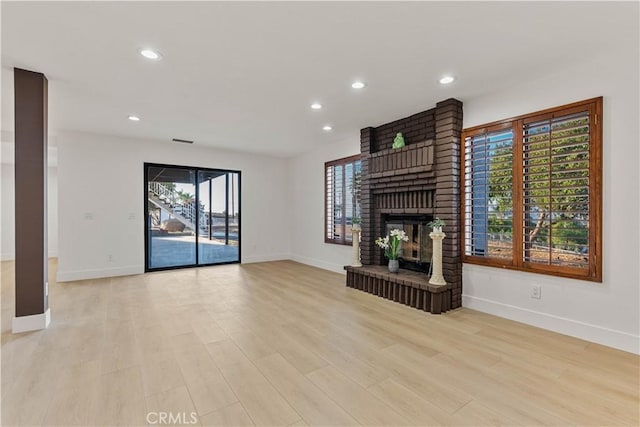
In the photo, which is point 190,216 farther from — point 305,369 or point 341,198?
point 305,369

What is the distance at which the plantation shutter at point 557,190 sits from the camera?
279cm

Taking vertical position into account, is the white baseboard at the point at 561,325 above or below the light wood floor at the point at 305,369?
above

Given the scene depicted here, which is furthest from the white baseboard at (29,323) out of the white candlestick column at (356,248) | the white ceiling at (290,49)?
the white candlestick column at (356,248)

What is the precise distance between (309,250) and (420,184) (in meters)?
3.39

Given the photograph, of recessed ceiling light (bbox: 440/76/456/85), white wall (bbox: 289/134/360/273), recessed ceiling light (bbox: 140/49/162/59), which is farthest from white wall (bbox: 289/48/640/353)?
recessed ceiling light (bbox: 140/49/162/59)

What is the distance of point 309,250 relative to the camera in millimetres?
6816

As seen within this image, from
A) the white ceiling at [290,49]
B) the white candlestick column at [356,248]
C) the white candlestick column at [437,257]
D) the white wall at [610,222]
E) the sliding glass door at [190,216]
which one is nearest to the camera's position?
the white ceiling at [290,49]

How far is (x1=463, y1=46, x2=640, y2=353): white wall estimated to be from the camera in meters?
2.54

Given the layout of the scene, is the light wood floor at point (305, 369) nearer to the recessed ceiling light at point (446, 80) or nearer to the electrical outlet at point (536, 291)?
the electrical outlet at point (536, 291)

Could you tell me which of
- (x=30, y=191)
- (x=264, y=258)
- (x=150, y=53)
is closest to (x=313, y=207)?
(x=264, y=258)

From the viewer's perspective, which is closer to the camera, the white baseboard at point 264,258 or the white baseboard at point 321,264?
the white baseboard at point 321,264

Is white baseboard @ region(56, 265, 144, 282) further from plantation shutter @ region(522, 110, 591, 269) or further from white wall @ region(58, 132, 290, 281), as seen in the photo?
plantation shutter @ region(522, 110, 591, 269)

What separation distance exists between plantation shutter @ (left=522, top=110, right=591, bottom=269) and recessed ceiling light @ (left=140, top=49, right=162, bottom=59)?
3.71 metres

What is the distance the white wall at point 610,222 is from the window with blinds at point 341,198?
293cm
